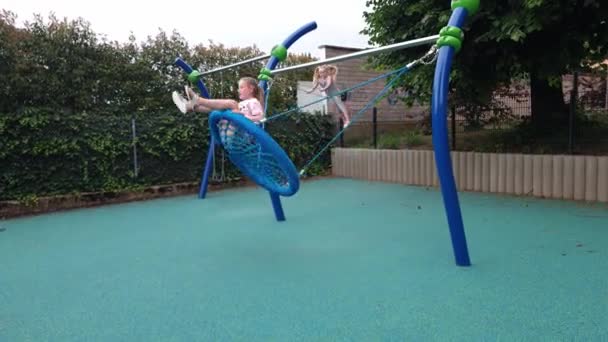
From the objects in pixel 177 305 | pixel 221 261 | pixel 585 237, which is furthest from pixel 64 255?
pixel 585 237

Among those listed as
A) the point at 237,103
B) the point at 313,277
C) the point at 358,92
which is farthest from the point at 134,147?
the point at 358,92

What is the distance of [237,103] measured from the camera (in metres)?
3.70

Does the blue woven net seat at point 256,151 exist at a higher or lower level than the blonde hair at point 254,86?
lower

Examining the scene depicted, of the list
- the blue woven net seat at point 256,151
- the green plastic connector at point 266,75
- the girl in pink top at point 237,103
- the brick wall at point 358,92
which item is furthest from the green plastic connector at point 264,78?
the brick wall at point 358,92

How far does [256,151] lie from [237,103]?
624 millimetres

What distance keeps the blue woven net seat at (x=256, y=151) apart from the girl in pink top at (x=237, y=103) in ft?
0.59

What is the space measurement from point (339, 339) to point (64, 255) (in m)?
2.84

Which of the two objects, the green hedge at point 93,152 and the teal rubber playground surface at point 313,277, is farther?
the green hedge at point 93,152

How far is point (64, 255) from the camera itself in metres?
3.67

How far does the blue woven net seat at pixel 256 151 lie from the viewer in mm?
3025

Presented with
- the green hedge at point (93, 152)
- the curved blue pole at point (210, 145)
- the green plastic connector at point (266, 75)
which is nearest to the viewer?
Result: the green plastic connector at point (266, 75)

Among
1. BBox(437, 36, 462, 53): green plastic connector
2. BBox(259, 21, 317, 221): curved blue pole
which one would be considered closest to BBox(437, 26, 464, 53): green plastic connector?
BBox(437, 36, 462, 53): green plastic connector

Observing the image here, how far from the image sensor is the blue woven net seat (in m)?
3.03

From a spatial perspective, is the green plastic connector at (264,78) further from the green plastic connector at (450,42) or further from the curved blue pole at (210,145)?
the green plastic connector at (450,42)
